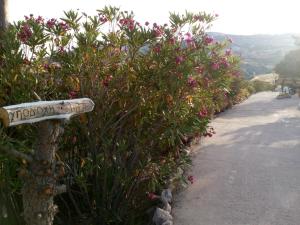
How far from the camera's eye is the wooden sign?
2740 millimetres

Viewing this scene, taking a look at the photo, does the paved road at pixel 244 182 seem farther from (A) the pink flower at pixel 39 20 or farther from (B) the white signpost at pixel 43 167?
(A) the pink flower at pixel 39 20

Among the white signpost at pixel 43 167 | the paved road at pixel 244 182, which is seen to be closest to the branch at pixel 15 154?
the white signpost at pixel 43 167

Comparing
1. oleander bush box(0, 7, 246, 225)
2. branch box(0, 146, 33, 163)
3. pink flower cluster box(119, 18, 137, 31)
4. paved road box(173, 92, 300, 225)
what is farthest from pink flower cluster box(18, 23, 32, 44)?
paved road box(173, 92, 300, 225)

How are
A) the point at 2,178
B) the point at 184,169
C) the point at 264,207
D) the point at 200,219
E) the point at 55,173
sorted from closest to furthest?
the point at 55,173
the point at 2,178
the point at 200,219
the point at 264,207
the point at 184,169

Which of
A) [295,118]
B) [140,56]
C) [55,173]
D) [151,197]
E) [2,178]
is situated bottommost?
[295,118]

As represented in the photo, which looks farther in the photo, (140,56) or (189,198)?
(189,198)

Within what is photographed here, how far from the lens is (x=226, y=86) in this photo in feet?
19.8

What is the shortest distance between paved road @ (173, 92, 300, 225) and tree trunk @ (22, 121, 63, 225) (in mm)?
2590

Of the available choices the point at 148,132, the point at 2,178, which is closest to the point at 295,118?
the point at 148,132

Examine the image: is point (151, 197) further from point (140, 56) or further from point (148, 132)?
point (140, 56)

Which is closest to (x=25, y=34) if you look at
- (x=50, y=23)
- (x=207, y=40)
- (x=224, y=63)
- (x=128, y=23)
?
(x=50, y=23)

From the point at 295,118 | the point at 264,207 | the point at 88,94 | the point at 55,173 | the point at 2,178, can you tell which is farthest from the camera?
the point at 295,118

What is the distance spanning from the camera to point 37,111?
2908 mm

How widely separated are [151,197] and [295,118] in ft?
37.2
